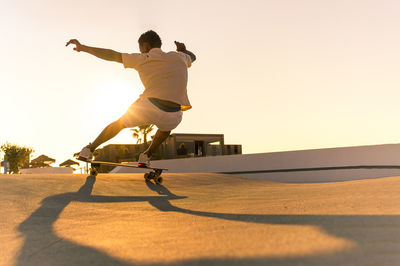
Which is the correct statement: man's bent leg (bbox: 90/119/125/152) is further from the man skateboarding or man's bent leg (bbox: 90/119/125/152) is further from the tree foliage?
the tree foliage

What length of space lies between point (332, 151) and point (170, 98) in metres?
8.82

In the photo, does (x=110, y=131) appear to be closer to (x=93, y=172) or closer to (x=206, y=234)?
(x=93, y=172)

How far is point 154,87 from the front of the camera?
3.03 m

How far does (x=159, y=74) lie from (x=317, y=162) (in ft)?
29.2

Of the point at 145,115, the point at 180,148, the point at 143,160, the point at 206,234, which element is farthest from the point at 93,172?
the point at 180,148

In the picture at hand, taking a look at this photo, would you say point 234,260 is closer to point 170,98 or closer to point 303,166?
point 170,98

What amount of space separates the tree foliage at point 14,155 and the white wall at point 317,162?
2305cm

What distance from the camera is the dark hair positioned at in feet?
10.7

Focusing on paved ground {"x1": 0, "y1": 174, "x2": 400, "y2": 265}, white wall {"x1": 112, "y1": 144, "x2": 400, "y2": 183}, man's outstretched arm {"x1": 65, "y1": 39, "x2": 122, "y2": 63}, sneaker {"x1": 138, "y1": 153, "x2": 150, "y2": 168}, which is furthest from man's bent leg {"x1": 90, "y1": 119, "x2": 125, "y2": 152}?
white wall {"x1": 112, "y1": 144, "x2": 400, "y2": 183}

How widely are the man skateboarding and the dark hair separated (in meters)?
0.01

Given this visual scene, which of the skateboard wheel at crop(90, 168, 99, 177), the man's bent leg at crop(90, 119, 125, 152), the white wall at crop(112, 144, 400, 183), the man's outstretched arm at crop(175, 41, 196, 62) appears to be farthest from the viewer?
the white wall at crop(112, 144, 400, 183)

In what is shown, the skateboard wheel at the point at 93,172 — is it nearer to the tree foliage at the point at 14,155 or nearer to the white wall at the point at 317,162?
the white wall at the point at 317,162

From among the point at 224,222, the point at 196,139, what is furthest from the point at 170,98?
the point at 196,139

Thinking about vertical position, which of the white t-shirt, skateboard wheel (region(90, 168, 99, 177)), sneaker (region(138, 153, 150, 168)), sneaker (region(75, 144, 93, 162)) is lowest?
skateboard wheel (region(90, 168, 99, 177))
